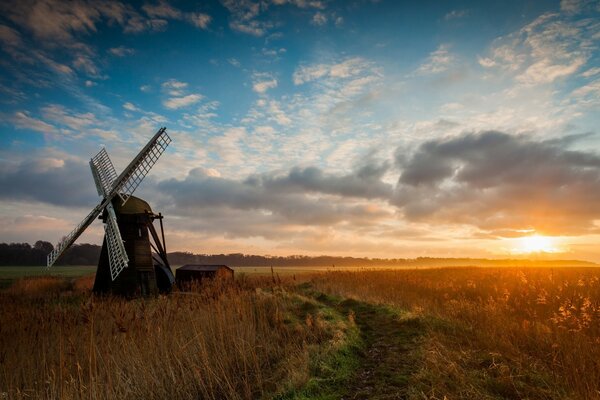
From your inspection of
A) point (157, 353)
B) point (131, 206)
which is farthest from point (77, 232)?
point (157, 353)

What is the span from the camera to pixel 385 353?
773 centimetres

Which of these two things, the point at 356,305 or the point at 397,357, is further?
the point at 356,305

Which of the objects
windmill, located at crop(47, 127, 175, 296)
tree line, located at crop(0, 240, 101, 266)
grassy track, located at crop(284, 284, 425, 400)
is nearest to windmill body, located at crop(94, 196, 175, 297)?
windmill, located at crop(47, 127, 175, 296)

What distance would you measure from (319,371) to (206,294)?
4476 mm

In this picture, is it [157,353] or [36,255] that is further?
[36,255]

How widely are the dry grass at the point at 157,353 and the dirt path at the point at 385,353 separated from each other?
1016 mm

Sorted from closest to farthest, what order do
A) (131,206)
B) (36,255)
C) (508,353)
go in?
(508,353) < (131,206) < (36,255)

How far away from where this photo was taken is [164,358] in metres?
6.65

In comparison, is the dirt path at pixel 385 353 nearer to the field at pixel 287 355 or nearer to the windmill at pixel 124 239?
the field at pixel 287 355

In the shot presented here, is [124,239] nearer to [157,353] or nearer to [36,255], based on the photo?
[157,353]

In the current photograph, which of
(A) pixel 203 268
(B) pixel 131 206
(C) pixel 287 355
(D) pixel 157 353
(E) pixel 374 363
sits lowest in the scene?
(E) pixel 374 363

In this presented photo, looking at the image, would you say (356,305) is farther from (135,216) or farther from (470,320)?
(135,216)

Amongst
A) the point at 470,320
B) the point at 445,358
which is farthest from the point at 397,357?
the point at 470,320

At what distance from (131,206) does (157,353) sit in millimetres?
16220
